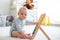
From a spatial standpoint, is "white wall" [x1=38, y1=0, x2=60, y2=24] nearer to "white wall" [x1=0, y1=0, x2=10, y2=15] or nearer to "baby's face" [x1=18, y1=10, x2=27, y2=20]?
"white wall" [x1=0, y1=0, x2=10, y2=15]

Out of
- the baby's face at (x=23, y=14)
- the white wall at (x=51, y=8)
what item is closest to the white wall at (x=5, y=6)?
the white wall at (x=51, y=8)

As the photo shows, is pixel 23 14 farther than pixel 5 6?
No

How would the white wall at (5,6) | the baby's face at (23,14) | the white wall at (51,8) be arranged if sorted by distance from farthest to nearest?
the white wall at (51,8) → the white wall at (5,6) → the baby's face at (23,14)

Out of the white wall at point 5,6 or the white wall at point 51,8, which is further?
the white wall at point 51,8

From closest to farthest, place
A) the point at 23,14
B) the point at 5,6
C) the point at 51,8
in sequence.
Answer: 1. the point at 23,14
2. the point at 5,6
3. the point at 51,8

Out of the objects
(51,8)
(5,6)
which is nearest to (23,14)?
(5,6)

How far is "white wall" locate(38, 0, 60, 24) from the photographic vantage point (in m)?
3.59

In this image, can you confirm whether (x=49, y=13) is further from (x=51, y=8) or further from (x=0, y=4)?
(x=0, y=4)

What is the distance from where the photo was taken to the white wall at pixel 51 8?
3592 mm

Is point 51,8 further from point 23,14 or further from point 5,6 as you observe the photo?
point 23,14

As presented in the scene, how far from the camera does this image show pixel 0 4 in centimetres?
342

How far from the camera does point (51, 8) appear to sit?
362 centimetres

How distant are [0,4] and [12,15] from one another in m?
0.36

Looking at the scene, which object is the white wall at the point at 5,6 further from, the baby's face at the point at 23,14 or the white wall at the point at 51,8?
the baby's face at the point at 23,14
